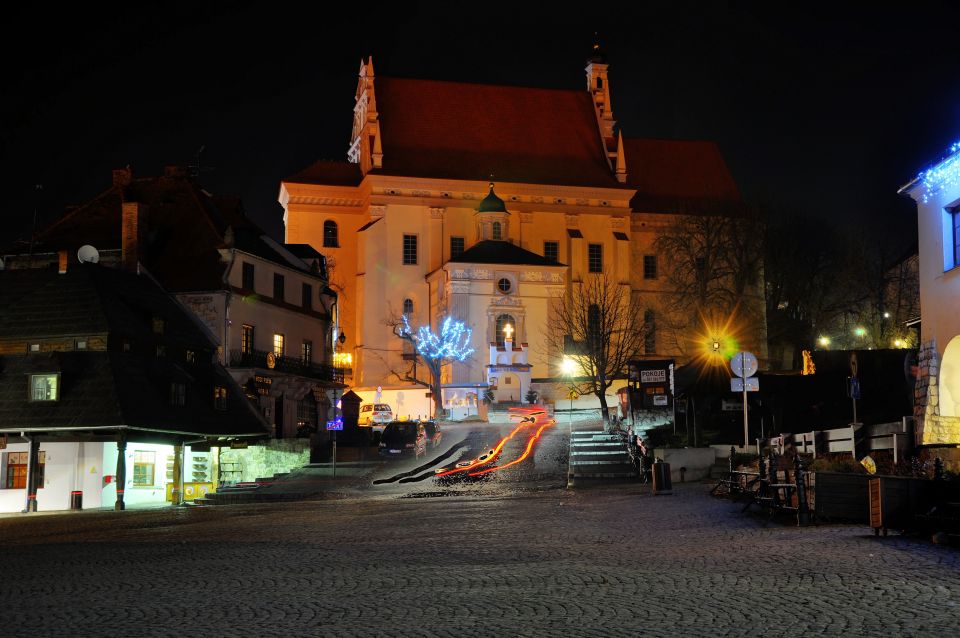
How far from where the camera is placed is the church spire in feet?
300

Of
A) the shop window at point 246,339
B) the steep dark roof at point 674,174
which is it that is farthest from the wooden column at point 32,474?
the steep dark roof at point 674,174

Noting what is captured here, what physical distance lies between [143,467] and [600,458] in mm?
15181

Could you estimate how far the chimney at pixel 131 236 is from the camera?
4725cm

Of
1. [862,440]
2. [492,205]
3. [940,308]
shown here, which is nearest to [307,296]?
[492,205]

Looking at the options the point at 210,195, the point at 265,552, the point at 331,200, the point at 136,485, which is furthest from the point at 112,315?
the point at 331,200

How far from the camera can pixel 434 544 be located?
16.0 meters

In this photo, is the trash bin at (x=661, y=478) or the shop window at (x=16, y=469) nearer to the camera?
the trash bin at (x=661, y=478)

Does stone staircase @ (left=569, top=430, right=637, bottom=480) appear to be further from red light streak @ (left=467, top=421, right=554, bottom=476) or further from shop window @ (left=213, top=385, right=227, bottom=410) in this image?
shop window @ (left=213, top=385, right=227, bottom=410)

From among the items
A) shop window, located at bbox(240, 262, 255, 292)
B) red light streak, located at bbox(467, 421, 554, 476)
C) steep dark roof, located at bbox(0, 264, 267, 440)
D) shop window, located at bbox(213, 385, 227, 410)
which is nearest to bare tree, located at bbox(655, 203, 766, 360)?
red light streak, located at bbox(467, 421, 554, 476)

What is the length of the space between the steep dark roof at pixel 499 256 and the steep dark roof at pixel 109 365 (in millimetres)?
37733

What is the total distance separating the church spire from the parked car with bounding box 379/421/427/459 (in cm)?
5085

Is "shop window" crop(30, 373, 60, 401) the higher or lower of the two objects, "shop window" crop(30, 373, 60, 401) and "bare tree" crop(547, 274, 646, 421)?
the lower

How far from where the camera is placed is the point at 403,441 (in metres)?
43.7

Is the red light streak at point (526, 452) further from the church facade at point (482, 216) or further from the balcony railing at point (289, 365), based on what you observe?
the church facade at point (482, 216)
